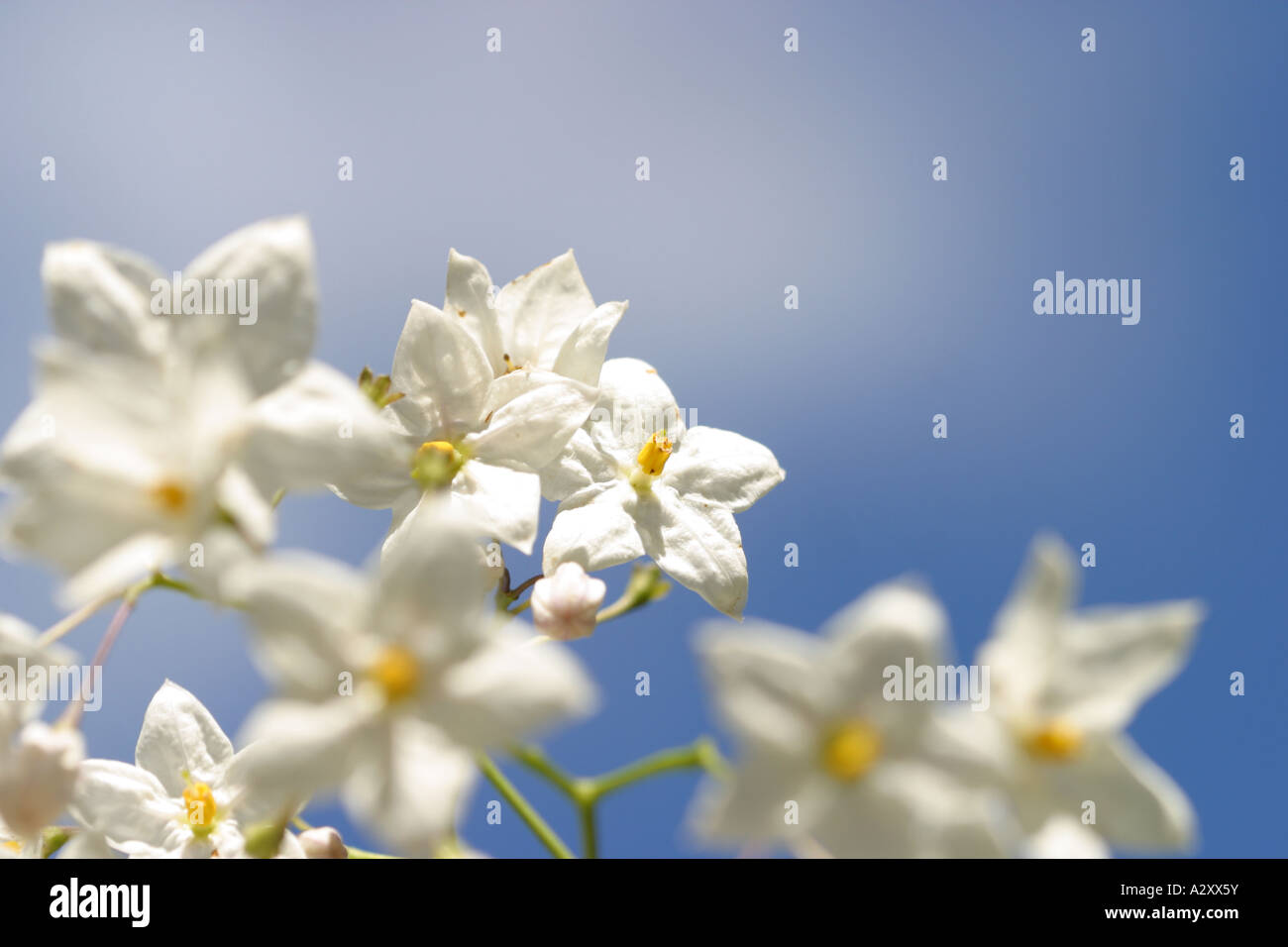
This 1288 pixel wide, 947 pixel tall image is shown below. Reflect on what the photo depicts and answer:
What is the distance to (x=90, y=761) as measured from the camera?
1.15 meters

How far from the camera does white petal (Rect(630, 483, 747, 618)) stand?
1.30 m

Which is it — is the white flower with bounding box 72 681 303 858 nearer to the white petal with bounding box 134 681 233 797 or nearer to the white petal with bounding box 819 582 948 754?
the white petal with bounding box 134 681 233 797

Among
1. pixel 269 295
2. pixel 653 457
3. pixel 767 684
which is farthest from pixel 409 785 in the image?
pixel 653 457

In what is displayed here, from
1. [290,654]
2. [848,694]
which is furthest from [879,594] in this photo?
[290,654]

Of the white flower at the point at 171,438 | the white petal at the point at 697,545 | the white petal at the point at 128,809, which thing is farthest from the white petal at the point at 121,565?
the white petal at the point at 697,545

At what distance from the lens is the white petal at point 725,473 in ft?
4.78

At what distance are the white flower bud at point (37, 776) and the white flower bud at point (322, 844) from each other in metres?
0.28

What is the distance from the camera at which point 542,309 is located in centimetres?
140

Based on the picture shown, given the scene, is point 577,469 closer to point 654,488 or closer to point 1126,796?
point 654,488

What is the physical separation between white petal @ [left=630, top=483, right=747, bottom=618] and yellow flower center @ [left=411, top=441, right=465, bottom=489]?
0.31 meters

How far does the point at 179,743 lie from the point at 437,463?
61cm

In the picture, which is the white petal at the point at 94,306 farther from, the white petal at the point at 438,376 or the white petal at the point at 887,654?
the white petal at the point at 887,654
